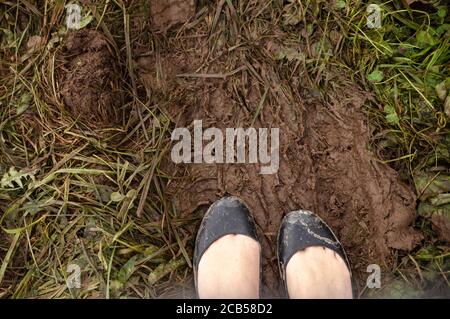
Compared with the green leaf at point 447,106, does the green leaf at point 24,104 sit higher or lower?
higher

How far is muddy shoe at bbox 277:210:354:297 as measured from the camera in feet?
6.39

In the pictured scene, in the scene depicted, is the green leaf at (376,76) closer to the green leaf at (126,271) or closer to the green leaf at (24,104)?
the green leaf at (126,271)

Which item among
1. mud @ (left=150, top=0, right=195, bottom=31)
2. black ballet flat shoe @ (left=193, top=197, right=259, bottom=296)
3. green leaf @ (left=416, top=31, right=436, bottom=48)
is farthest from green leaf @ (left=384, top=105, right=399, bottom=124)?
mud @ (left=150, top=0, right=195, bottom=31)

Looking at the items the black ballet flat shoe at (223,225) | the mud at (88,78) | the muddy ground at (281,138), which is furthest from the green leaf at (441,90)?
the mud at (88,78)

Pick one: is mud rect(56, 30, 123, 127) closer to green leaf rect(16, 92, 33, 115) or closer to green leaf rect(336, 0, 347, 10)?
green leaf rect(16, 92, 33, 115)

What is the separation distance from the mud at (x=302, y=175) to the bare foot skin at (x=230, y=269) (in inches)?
4.5

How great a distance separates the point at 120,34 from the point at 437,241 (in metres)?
1.76

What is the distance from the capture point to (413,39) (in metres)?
2.11

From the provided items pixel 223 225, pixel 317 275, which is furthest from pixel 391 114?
pixel 223 225

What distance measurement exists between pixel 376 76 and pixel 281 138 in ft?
1.75

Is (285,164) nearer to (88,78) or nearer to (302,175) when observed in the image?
(302,175)

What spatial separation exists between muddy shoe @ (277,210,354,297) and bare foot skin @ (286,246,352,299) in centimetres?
2

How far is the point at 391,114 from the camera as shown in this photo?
2037 millimetres

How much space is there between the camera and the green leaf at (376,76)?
206 centimetres
